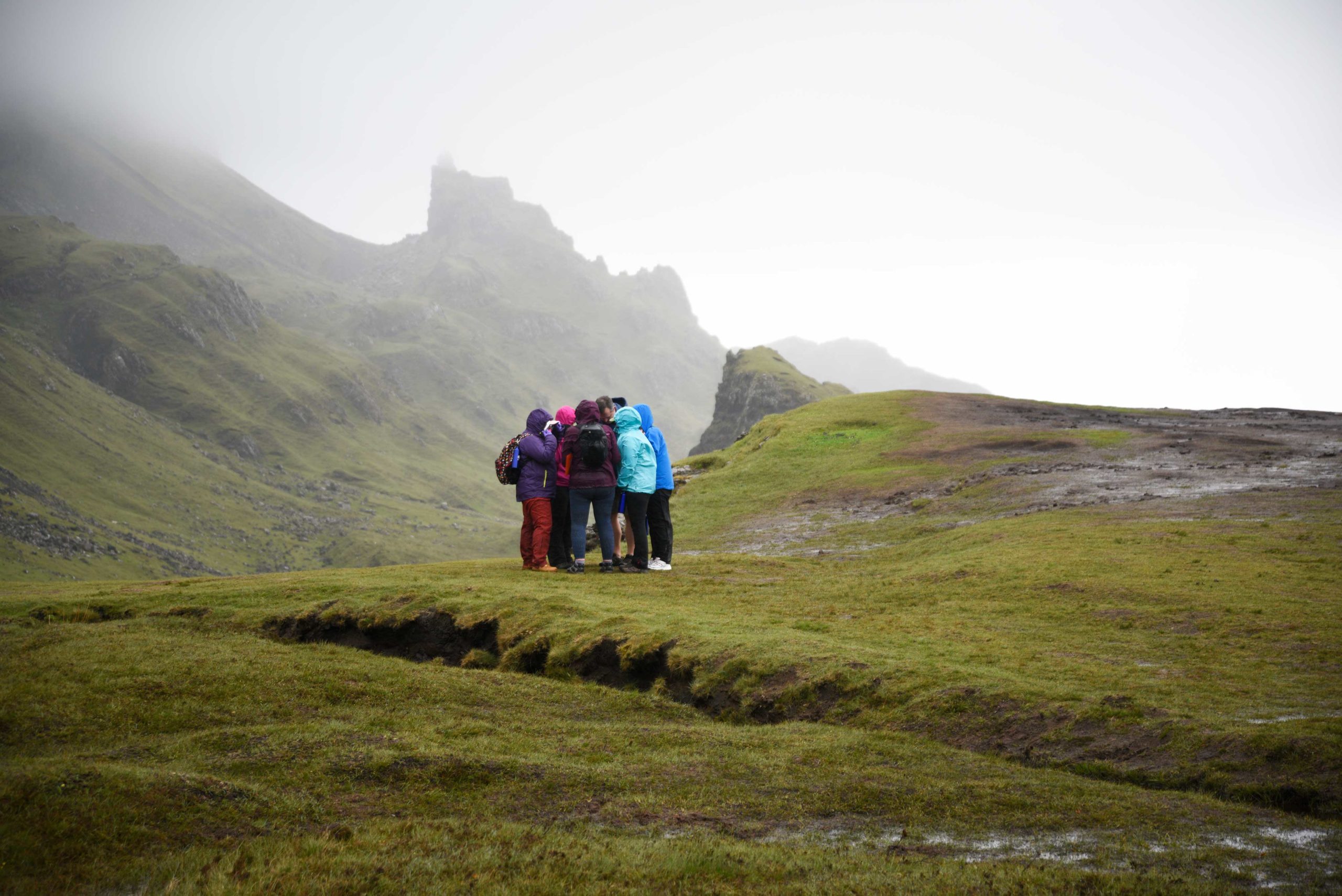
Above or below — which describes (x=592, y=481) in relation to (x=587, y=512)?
above

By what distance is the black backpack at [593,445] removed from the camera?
22.9m

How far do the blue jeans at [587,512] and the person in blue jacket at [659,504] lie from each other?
1.34 meters

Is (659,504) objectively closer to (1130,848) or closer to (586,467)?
(586,467)

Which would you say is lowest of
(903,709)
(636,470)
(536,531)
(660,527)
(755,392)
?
(903,709)

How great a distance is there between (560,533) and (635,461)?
412cm

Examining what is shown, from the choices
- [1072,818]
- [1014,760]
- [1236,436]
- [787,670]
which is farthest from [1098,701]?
[1236,436]

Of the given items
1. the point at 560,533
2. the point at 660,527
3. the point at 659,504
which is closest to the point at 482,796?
the point at 659,504

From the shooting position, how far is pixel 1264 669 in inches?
516

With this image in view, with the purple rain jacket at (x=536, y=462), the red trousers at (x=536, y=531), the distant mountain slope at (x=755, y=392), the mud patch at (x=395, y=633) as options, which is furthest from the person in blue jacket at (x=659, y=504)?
the distant mountain slope at (x=755, y=392)

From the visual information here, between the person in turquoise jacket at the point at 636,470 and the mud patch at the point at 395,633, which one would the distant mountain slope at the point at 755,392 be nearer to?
the person in turquoise jacket at the point at 636,470

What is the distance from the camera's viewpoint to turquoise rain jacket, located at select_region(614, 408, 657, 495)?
23.8 meters

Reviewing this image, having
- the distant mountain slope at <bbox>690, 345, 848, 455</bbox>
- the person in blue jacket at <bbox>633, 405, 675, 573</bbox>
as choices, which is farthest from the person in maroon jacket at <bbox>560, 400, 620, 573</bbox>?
the distant mountain slope at <bbox>690, 345, 848, 455</bbox>

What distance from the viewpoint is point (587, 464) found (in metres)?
23.2

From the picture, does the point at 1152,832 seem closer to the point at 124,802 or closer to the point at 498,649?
the point at 124,802
